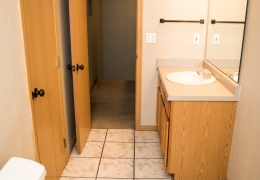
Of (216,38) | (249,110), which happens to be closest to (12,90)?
(249,110)

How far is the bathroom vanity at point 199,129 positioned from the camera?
1942mm

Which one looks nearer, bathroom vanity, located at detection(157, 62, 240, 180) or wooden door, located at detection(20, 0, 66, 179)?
wooden door, located at detection(20, 0, 66, 179)

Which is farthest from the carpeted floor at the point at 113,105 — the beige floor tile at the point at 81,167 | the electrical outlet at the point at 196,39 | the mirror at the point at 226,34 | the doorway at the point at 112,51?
the mirror at the point at 226,34

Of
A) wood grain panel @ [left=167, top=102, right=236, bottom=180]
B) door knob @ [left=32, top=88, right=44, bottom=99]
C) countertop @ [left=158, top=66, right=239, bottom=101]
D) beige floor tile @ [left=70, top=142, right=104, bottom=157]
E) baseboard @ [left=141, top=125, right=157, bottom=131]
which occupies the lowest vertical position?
beige floor tile @ [left=70, top=142, right=104, bottom=157]

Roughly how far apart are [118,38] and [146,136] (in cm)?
286

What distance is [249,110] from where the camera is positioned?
5.71 feet

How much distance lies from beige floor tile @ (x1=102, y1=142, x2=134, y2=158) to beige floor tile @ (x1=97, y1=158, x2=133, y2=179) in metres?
0.09

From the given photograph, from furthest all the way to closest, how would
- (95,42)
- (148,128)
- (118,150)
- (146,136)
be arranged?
(95,42), (148,128), (146,136), (118,150)

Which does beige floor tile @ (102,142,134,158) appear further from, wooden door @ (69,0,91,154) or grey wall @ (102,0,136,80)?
grey wall @ (102,0,136,80)

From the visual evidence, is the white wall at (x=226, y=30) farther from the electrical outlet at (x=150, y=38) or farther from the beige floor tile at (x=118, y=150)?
the beige floor tile at (x=118, y=150)

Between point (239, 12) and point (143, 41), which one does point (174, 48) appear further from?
point (239, 12)

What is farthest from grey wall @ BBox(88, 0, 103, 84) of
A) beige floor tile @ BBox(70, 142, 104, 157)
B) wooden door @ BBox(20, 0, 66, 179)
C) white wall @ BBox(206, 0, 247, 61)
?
wooden door @ BBox(20, 0, 66, 179)

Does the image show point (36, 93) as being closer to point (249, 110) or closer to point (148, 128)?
point (249, 110)

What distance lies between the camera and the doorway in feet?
14.5
